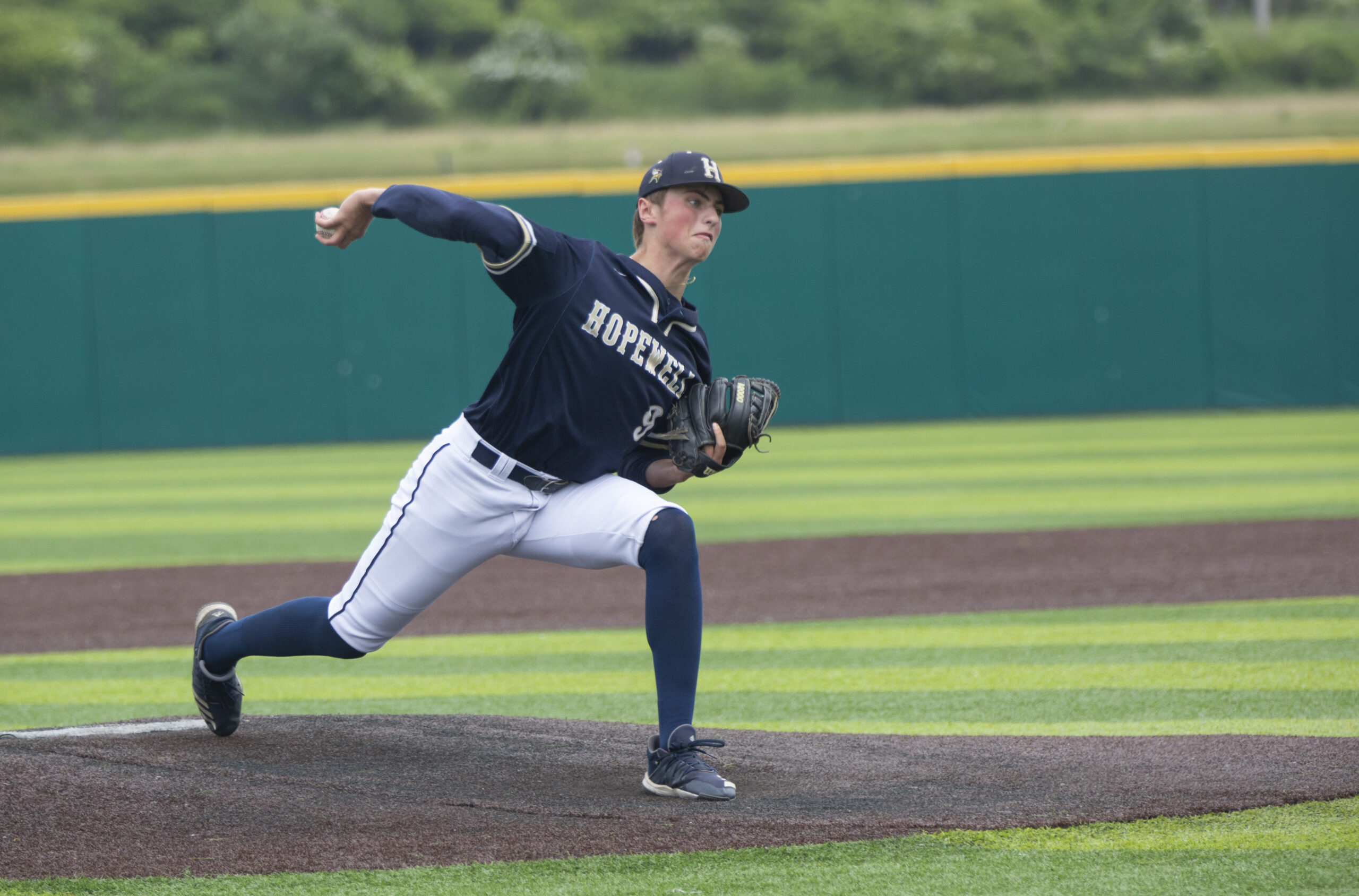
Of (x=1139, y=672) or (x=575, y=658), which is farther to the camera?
(x=575, y=658)

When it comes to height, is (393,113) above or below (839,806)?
above

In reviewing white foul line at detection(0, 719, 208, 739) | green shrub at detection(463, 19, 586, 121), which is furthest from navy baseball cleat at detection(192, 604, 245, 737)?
green shrub at detection(463, 19, 586, 121)

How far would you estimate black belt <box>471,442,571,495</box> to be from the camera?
141 inches

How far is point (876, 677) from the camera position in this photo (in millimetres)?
5281

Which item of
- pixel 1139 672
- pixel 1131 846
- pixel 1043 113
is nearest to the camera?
pixel 1131 846

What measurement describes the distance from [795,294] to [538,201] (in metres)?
3.17

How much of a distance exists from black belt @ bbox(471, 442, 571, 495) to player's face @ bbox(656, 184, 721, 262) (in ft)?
2.13

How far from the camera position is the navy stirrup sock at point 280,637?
3770 mm

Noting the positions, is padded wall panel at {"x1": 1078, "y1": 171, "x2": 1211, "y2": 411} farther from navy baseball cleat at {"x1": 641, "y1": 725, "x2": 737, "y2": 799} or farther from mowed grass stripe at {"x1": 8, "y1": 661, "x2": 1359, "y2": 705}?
navy baseball cleat at {"x1": 641, "y1": 725, "x2": 737, "y2": 799}

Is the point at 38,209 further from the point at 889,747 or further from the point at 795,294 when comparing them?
the point at 889,747

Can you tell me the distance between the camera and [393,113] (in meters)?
34.6

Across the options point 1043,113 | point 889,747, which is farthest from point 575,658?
point 1043,113

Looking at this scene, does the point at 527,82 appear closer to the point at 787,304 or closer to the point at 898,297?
the point at 787,304

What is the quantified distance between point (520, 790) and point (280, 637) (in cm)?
81
